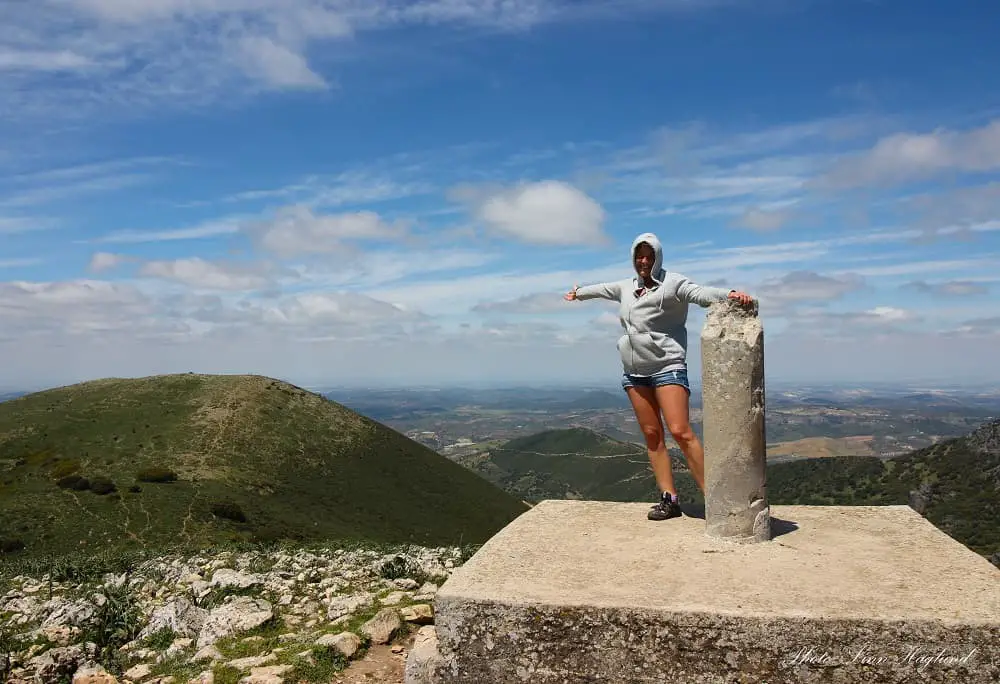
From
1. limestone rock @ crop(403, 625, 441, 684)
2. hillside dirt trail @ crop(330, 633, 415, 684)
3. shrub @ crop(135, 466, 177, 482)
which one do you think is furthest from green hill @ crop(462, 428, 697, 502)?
limestone rock @ crop(403, 625, 441, 684)

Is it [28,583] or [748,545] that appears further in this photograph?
[28,583]

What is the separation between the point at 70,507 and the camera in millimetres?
35844

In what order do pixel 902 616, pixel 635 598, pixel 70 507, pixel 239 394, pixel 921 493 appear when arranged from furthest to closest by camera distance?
pixel 239 394 < pixel 921 493 < pixel 70 507 < pixel 635 598 < pixel 902 616

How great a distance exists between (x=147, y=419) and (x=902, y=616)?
59.9 m

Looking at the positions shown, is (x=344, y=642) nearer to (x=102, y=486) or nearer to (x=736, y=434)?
(x=736, y=434)

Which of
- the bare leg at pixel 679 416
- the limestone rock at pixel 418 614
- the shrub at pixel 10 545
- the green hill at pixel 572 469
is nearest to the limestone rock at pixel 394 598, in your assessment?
the limestone rock at pixel 418 614

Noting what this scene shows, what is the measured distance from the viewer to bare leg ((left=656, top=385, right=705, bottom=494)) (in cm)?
748

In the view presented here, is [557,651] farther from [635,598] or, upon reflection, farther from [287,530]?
[287,530]

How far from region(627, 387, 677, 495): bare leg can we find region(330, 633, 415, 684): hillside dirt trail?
3509 millimetres

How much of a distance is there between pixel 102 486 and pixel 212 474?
7643mm

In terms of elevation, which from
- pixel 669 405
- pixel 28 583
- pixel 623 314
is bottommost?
pixel 28 583

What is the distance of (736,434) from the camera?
6699mm

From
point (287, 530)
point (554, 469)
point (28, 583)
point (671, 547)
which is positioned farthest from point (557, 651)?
point (554, 469)

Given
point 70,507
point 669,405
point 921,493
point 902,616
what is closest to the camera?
point 902,616
